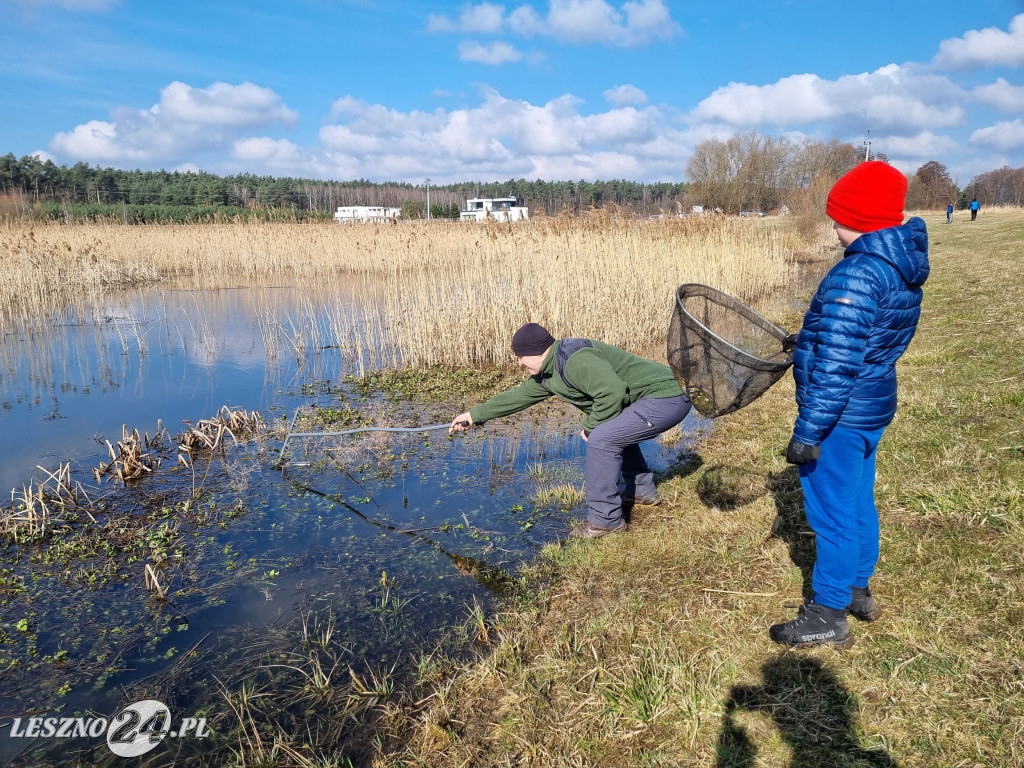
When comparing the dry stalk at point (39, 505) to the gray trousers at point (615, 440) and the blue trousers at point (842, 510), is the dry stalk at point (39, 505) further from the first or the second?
the blue trousers at point (842, 510)

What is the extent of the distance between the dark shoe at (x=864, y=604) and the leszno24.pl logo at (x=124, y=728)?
2.84m

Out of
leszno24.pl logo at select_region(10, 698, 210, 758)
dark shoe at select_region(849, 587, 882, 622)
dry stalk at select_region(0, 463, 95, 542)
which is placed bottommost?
leszno24.pl logo at select_region(10, 698, 210, 758)

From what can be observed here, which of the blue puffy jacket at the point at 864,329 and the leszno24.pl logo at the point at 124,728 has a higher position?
the blue puffy jacket at the point at 864,329

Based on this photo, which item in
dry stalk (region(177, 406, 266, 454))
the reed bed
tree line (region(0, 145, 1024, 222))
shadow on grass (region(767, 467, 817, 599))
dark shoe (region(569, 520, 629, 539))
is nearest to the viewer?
shadow on grass (region(767, 467, 817, 599))

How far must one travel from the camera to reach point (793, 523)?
3.80 m

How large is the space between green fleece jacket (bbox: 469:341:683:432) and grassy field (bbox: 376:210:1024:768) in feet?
2.82

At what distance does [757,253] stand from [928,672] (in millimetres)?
12030

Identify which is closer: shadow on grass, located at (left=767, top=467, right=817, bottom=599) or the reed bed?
shadow on grass, located at (left=767, top=467, right=817, bottom=599)

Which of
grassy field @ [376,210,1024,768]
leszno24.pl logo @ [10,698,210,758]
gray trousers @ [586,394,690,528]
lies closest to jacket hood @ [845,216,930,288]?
grassy field @ [376,210,1024,768]

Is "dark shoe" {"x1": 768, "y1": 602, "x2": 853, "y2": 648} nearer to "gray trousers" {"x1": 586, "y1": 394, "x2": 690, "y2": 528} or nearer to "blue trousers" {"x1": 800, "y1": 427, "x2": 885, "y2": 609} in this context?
"blue trousers" {"x1": 800, "y1": 427, "x2": 885, "y2": 609}

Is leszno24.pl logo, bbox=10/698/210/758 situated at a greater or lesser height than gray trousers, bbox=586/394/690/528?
lesser

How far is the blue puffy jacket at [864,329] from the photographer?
2.31m

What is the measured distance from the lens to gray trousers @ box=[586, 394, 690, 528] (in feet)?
12.6

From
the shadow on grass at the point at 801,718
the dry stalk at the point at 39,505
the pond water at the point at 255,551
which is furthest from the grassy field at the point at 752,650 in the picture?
the dry stalk at the point at 39,505
